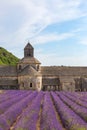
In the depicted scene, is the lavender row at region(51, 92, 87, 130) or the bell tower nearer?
the lavender row at region(51, 92, 87, 130)

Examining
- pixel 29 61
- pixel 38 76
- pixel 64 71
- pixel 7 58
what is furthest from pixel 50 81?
pixel 7 58

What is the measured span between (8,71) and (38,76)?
691cm

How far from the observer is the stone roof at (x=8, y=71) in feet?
220

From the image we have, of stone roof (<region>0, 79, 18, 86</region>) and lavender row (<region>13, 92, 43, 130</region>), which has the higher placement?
stone roof (<region>0, 79, 18, 86</region>)

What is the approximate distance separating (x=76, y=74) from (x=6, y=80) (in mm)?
13818

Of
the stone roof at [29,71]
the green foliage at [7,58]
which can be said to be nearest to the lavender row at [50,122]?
the stone roof at [29,71]

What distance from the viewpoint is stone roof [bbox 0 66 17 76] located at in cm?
6706

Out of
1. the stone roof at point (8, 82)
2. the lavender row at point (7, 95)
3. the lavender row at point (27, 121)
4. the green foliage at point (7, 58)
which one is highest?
the green foliage at point (7, 58)

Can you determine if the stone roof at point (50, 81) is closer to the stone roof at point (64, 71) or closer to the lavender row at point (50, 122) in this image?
the stone roof at point (64, 71)

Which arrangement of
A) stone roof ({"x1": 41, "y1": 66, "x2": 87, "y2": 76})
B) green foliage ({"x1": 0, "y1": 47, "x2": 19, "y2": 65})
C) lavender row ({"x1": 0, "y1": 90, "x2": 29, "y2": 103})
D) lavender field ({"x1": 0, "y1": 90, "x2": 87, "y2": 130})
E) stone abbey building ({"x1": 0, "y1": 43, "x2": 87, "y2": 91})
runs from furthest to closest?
green foliage ({"x1": 0, "y1": 47, "x2": 19, "y2": 65}), stone roof ({"x1": 41, "y1": 66, "x2": 87, "y2": 76}), stone abbey building ({"x1": 0, "y1": 43, "x2": 87, "y2": 91}), lavender row ({"x1": 0, "y1": 90, "x2": 29, "y2": 103}), lavender field ({"x1": 0, "y1": 90, "x2": 87, "y2": 130})

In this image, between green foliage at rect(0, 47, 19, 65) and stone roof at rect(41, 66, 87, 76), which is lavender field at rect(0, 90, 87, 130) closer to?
stone roof at rect(41, 66, 87, 76)

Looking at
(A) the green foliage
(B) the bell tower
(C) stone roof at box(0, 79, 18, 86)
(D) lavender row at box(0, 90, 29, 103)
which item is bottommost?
(D) lavender row at box(0, 90, 29, 103)

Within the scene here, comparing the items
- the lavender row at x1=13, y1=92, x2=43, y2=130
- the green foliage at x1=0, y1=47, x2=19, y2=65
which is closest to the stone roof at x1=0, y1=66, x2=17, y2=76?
the green foliage at x1=0, y1=47, x2=19, y2=65

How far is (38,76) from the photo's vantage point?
211 feet
